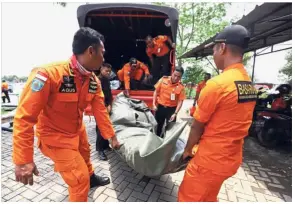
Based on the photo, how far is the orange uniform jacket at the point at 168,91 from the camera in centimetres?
395

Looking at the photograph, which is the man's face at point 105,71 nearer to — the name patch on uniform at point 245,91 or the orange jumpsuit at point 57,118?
the orange jumpsuit at point 57,118

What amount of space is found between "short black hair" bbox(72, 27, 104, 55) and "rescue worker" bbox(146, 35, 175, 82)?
3.12 m

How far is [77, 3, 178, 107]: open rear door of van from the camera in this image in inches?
160

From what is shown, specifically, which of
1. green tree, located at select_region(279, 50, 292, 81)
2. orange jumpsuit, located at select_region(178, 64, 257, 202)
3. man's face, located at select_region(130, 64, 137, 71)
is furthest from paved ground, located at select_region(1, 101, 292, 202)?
green tree, located at select_region(279, 50, 292, 81)

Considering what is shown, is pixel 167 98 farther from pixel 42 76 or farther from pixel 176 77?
pixel 42 76

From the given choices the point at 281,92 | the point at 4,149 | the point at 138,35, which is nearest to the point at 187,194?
the point at 4,149

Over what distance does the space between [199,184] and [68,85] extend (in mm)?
1281

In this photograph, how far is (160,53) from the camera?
4.96 metres


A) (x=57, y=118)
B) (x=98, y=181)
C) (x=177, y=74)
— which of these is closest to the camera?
(x=57, y=118)

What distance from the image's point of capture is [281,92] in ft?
16.4

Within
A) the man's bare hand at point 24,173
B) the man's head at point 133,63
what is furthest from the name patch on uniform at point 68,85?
the man's head at point 133,63

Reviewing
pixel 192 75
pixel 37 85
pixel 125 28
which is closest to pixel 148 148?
pixel 37 85

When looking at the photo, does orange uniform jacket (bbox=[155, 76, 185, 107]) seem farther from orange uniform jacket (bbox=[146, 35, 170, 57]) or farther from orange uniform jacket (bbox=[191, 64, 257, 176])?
orange uniform jacket (bbox=[191, 64, 257, 176])

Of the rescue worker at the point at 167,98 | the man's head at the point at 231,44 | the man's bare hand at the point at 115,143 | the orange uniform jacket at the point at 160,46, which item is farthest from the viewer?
the orange uniform jacket at the point at 160,46
